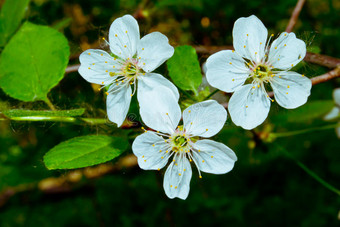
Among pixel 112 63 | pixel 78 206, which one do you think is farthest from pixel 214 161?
pixel 78 206

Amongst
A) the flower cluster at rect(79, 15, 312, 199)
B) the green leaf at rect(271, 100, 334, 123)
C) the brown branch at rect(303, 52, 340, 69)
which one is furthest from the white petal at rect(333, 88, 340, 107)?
the flower cluster at rect(79, 15, 312, 199)

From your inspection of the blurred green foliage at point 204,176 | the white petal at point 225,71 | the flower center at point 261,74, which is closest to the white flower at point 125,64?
the white petal at point 225,71

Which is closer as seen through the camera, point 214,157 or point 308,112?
point 214,157

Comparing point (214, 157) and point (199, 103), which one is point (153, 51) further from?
point (214, 157)

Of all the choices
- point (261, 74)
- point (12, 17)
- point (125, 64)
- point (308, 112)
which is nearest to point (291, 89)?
point (261, 74)

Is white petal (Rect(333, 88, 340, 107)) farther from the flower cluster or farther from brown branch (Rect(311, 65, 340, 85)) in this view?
the flower cluster

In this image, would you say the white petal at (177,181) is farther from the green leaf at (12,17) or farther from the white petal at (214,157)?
the green leaf at (12,17)

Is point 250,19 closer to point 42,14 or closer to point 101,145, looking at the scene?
point 101,145
